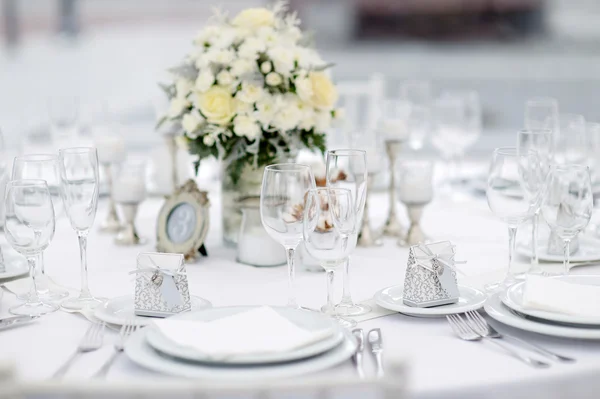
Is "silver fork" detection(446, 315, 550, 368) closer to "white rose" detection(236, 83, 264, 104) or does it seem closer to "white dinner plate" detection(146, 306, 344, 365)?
"white dinner plate" detection(146, 306, 344, 365)

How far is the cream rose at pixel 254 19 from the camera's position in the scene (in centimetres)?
186

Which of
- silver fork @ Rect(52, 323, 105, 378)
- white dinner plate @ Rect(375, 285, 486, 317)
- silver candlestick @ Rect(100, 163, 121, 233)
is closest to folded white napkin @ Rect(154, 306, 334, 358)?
silver fork @ Rect(52, 323, 105, 378)

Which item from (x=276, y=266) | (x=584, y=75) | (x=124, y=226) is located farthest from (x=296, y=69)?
(x=584, y=75)

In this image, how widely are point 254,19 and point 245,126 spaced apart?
254mm

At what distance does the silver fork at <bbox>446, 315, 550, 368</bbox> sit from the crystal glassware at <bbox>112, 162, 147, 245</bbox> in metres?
0.86

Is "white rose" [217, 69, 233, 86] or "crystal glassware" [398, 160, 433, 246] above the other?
"white rose" [217, 69, 233, 86]

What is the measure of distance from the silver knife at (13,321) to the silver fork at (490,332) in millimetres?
729

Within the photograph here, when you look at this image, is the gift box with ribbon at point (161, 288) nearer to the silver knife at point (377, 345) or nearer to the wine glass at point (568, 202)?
the silver knife at point (377, 345)

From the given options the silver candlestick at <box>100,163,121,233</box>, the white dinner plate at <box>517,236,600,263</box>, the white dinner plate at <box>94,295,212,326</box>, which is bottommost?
the white dinner plate at <box>94,295,212,326</box>

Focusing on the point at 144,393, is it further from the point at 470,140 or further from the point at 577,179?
the point at 470,140

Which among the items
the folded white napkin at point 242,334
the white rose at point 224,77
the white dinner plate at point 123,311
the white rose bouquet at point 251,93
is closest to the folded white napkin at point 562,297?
the folded white napkin at point 242,334

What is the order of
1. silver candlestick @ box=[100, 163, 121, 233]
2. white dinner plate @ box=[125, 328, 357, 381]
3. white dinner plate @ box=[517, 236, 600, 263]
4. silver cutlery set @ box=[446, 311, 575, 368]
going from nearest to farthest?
white dinner plate @ box=[125, 328, 357, 381] → silver cutlery set @ box=[446, 311, 575, 368] → white dinner plate @ box=[517, 236, 600, 263] → silver candlestick @ box=[100, 163, 121, 233]

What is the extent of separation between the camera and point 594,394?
119cm

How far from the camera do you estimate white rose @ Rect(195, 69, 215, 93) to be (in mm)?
1790
